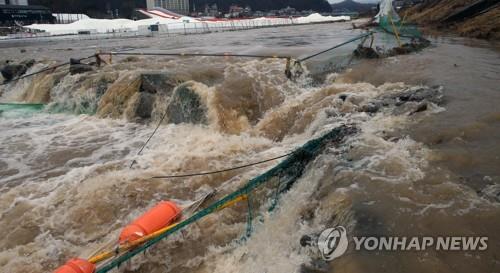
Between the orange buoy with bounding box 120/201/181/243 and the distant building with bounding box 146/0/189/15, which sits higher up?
the distant building with bounding box 146/0/189/15

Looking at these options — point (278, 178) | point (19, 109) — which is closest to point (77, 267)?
point (278, 178)

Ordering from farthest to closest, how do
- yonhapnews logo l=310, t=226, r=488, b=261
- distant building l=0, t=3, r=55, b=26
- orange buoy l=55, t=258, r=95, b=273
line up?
distant building l=0, t=3, r=55, b=26, yonhapnews logo l=310, t=226, r=488, b=261, orange buoy l=55, t=258, r=95, b=273

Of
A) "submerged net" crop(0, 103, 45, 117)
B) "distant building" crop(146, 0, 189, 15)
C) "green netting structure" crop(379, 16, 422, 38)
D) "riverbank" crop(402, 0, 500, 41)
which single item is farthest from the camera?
"distant building" crop(146, 0, 189, 15)

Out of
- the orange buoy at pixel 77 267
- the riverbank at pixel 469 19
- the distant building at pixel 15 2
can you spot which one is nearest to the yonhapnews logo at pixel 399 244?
the orange buoy at pixel 77 267

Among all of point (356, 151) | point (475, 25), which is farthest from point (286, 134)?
point (475, 25)

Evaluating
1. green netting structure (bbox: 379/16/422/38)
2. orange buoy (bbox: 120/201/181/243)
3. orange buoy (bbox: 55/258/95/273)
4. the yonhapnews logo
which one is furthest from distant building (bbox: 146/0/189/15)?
the yonhapnews logo

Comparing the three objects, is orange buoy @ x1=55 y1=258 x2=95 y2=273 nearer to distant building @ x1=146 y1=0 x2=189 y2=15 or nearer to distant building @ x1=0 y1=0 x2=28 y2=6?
distant building @ x1=0 y1=0 x2=28 y2=6
